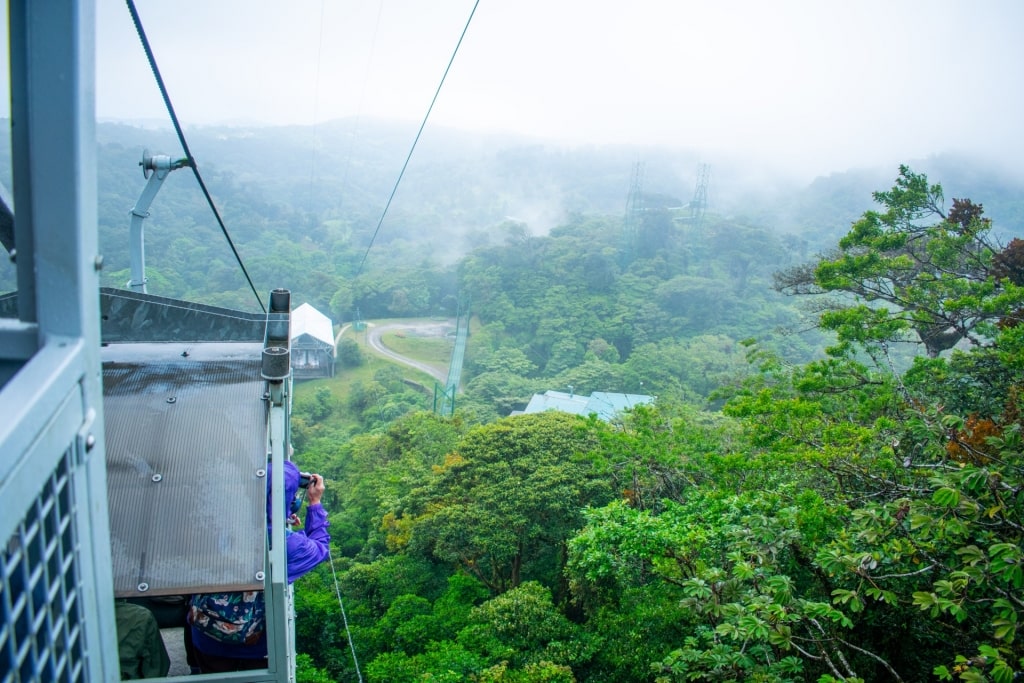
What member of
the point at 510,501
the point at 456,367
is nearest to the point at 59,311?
the point at 510,501

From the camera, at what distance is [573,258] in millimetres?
37750

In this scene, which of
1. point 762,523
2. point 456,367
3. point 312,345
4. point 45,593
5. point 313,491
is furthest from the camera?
point 456,367

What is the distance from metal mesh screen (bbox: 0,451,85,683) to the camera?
804 millimetres

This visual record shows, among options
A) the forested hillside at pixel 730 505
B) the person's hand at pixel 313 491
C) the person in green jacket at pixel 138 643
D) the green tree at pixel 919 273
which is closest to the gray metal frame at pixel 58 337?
the person in green jacket at pixel 138 643

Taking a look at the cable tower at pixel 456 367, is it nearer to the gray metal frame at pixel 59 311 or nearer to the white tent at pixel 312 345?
the white tent at pixel 312 345

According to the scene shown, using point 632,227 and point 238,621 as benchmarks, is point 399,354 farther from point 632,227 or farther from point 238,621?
point 238,621

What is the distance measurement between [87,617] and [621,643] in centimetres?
643

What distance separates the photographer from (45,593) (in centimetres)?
88

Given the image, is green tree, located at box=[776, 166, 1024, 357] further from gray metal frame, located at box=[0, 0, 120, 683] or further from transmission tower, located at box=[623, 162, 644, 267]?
transmission tower, located at box=[623, 162, 644, 267]

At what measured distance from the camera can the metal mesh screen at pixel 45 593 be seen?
804 millimetres

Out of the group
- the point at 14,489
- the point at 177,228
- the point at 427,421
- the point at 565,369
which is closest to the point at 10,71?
the point at 14,489

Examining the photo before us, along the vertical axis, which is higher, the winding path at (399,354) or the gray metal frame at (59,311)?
the gray metal frame at (59,311)

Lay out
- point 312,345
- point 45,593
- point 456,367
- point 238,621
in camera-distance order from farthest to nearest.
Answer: point 456,367, point 312,345, point 238,621, point 45,593

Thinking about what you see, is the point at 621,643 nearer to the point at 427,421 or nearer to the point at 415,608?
the point at 415,608
